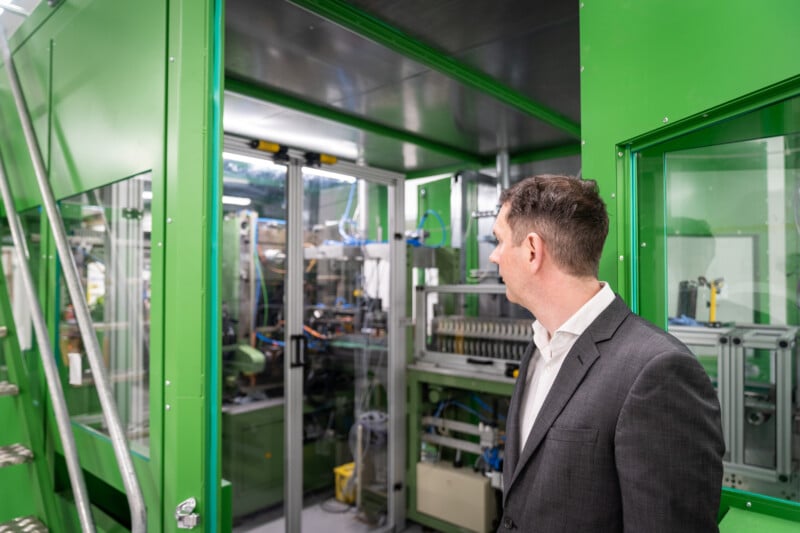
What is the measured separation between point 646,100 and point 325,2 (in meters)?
1.38

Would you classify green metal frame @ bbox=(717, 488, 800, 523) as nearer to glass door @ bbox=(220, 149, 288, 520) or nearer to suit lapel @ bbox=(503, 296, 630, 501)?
suit lapel @ bbox=(503, 296, 630, 501)

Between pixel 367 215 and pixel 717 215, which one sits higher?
pixel 367 215

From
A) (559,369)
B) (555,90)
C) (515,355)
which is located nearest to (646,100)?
(559,369)

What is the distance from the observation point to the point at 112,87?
1.87 m

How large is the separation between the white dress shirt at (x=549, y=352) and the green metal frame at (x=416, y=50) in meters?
1.53

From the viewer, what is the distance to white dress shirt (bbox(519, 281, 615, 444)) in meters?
1.03

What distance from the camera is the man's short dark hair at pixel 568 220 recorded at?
1030 mm

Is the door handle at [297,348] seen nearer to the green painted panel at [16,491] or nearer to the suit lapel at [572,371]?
the green painted panel at [16,491]

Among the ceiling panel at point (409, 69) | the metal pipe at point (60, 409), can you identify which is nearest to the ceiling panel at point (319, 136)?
the ceiling panel at point (409, 69)

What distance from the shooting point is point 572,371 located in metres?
0.97

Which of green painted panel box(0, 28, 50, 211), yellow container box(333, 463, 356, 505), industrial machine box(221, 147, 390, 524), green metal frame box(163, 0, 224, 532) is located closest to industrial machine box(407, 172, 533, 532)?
industrial machine box(221, 147, 390, 524)

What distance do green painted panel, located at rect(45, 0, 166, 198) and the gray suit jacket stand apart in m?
1.31

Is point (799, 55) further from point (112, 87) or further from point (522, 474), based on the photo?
point (112, 87)

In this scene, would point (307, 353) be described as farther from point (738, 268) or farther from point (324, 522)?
point (738, 268)
